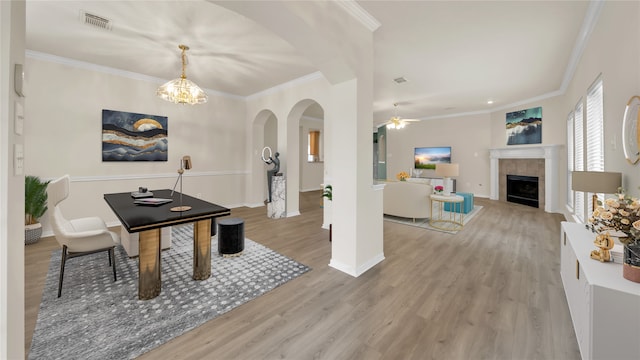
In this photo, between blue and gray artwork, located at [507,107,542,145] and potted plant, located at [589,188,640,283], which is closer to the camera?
potted plant, located at [589,188,640,283]

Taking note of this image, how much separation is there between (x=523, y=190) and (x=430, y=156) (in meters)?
2.92

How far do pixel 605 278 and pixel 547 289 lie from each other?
127 centimetres

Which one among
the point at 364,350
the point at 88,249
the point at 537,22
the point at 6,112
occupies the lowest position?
the point at 364,350

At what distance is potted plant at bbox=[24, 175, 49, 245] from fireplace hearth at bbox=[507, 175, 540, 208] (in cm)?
1001

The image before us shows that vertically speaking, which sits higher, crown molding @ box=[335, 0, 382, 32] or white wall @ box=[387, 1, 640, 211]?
crown molding @ box=[335, 0, 382, 32]

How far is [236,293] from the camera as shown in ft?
7.52

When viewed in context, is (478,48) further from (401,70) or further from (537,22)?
(401,70)

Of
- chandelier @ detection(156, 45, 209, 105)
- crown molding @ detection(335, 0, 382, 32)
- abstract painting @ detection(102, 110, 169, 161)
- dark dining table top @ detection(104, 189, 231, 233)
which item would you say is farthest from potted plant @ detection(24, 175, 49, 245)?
crown molding @ detection(335, 0, 382, 32)

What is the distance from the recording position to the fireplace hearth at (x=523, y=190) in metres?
6.52

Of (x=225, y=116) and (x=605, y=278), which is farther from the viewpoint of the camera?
(x=225, y=116)

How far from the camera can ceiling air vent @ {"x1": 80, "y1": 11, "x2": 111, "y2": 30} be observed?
109 inches

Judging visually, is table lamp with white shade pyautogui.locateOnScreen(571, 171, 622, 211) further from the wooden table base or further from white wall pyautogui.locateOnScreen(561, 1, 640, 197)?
the wooden table base

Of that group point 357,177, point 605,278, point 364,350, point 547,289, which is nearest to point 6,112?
point 364,350

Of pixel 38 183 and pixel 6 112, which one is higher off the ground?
pixel 6 112
